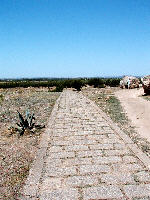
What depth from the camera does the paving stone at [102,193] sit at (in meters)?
3.24

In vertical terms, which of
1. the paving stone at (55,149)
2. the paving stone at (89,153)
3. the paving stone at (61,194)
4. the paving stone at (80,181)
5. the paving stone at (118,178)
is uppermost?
the paving stone at (55,149)

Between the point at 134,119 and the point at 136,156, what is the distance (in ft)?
13.6

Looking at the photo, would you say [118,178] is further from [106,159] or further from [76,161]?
[76,161]

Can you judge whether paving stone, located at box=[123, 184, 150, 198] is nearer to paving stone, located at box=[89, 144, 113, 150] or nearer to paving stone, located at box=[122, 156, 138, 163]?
paving stone, located at box=[122, 156, 138, 163]

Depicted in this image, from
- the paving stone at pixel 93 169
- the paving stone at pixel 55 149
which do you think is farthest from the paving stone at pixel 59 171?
the paving stone at pixel 55 149

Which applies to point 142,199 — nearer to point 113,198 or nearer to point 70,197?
point 113,198

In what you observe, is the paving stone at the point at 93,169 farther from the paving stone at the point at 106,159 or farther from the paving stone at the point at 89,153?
the paving stone at the point at 89,153

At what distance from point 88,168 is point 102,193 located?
2.82 feet

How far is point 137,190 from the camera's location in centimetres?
339

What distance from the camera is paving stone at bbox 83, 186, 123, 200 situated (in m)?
3.24

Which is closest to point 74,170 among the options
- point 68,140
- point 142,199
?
point 142,199

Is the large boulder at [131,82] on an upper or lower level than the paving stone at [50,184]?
upper

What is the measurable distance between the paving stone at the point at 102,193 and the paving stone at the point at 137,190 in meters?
0.11

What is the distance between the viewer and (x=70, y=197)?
10.6 feet
